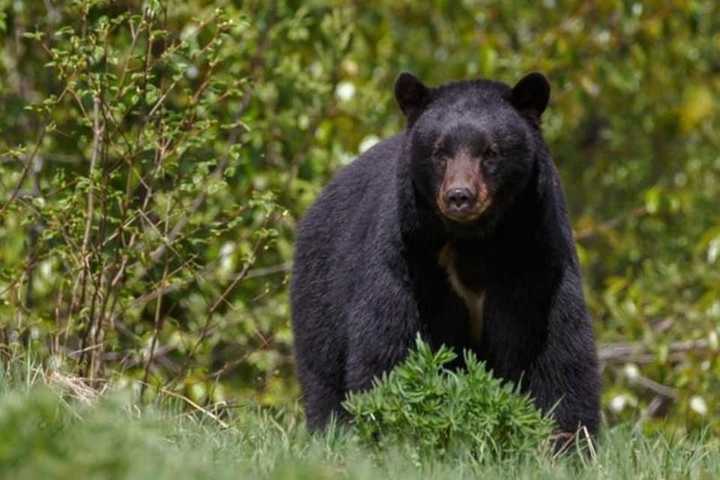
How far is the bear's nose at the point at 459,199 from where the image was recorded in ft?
21.0

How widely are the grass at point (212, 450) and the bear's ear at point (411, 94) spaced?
127 cm

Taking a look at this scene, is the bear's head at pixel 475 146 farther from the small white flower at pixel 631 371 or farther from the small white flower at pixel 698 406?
the small white flower at pixel 631 371

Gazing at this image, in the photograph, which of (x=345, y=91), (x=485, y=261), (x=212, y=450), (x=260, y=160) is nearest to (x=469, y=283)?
(x=485, y=261)

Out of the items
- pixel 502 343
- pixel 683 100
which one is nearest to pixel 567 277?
pixel 502 343

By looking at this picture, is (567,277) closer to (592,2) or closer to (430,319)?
(430,319)

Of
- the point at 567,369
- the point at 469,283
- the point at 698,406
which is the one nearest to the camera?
the point at 567,369

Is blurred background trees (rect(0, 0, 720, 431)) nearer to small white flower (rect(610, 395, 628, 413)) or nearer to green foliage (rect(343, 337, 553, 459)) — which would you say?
small white flower (rect(610, 395, 628, 413))

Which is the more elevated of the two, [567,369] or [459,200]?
[459,200]

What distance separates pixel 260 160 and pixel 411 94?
9.90ft

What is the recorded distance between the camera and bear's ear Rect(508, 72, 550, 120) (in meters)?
6.79

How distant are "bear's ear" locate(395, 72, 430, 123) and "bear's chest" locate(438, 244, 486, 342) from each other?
0.55 meters

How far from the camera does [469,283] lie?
687cm

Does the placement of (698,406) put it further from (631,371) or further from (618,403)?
(631,371)

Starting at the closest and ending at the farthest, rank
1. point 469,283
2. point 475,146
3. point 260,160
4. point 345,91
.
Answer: point 475,146 < point 469,283 < point 260,160 < point 345,91
